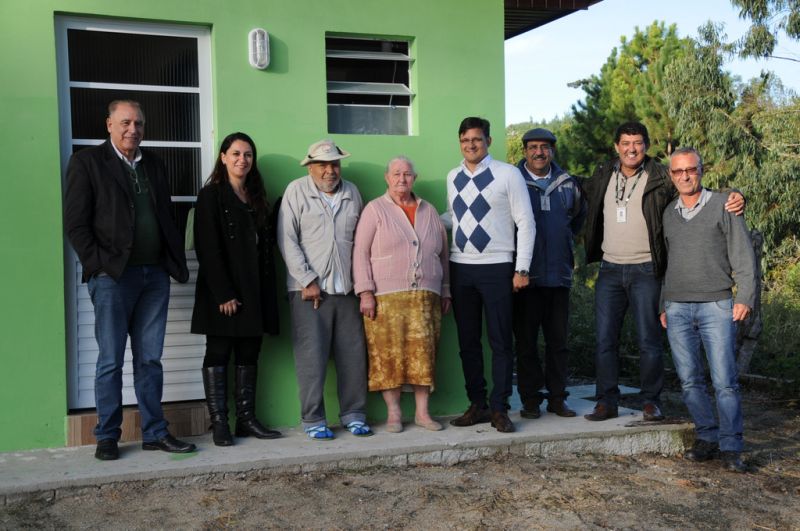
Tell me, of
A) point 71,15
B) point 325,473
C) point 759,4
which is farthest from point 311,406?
point 759,4

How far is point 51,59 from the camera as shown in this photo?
512cm

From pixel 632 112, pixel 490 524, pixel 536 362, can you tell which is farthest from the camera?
pixel 632 112

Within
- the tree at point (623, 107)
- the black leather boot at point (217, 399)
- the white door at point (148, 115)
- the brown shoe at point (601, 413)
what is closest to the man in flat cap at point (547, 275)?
the brown shoe at point (601, 413)

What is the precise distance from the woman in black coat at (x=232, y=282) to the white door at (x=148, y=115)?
0.38 metres

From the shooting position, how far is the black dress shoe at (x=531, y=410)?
598cm

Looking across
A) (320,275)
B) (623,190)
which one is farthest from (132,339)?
(623,190)

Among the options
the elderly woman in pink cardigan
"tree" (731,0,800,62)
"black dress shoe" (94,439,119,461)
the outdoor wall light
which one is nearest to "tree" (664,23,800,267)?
"tree" (731,0,800,62)

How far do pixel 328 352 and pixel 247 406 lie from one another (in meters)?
0.62

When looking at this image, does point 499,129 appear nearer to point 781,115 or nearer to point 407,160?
point 407,160

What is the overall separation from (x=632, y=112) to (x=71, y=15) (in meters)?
21.6

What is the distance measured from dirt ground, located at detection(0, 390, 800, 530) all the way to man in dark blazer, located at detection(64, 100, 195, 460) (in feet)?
1.79

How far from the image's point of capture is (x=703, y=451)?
17.7ft

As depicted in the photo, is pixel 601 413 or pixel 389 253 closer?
pixel 389 253

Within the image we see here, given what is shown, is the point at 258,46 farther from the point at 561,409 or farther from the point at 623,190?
the point at 561,409
